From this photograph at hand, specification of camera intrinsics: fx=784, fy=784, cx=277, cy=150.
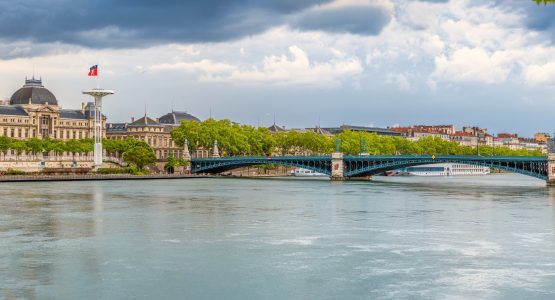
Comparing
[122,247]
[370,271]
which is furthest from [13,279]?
[370,271]

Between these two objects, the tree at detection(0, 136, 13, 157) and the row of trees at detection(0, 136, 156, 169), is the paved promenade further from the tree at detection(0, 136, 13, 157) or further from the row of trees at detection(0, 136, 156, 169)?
the tree at detection(0, 136, 13, 157)

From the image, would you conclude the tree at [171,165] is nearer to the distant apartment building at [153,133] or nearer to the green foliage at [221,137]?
the green foliage at [221,137]

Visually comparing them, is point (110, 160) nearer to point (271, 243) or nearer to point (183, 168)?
point (183, 168)

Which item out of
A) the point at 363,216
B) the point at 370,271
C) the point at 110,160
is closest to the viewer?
the point at 370,271

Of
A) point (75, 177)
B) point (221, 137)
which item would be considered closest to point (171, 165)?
point (221, 137)

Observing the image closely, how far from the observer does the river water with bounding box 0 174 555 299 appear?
70.9 feet

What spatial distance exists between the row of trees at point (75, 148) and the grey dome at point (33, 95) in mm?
17534

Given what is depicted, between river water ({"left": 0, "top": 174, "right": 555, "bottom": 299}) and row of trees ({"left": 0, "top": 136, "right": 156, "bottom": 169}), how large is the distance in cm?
5679

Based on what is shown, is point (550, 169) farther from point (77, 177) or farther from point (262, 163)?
point (77, 177)

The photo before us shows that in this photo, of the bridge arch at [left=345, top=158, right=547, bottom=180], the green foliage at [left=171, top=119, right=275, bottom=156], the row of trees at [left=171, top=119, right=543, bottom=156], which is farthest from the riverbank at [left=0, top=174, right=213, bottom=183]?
the bridge arch at [left=345, top=158, right=547, bottom=180]

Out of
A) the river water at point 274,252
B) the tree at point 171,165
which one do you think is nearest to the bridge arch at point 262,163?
the tree at point 171,165

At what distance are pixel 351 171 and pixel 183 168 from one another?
29195mm

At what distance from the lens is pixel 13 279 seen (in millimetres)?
22516

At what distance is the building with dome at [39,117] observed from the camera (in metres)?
124
